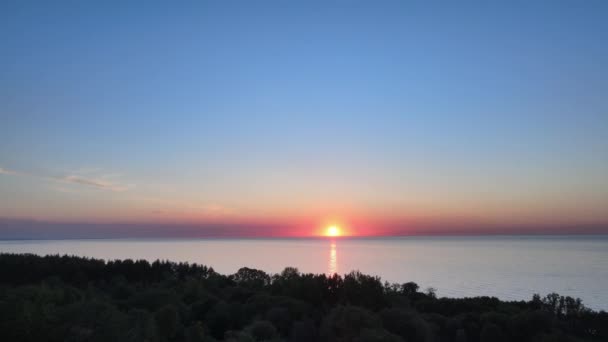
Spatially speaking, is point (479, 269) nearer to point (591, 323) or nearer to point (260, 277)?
point (260, 277)

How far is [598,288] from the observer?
241 feet

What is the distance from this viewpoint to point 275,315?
34.5 metres

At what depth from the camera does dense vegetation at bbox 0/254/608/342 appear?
742 inches

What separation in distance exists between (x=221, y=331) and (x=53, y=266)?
39.2m

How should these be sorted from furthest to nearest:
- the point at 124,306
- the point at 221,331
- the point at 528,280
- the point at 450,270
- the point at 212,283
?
the point at 450,270, the point at 528,280, the point at 212,283, the point at 124,306, the point at 221,331

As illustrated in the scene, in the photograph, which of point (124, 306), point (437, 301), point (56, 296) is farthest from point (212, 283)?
point (437, 301)

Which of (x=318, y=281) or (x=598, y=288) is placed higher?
(x=318, y=281)

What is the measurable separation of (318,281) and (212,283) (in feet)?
56.6

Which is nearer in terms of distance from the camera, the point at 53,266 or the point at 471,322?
the point at 471,322

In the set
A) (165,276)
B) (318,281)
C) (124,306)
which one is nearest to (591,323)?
(318,281)

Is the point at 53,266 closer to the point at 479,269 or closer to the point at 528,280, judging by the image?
the point at 528,280

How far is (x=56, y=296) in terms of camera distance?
3762cm

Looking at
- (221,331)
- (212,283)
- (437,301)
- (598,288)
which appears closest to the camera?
(221,331)

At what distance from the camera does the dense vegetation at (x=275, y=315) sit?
18844 mm
